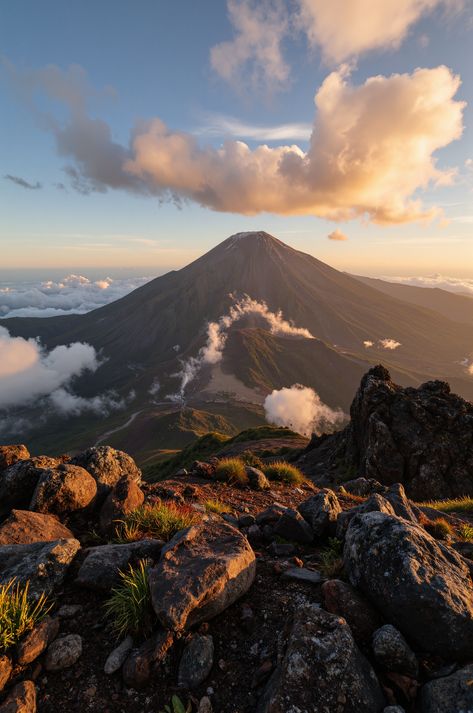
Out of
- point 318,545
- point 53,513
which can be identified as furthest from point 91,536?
point 318,545

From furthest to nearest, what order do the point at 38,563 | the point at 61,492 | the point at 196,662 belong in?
the point at 61,492, the point at 38,563, the point at 196,662

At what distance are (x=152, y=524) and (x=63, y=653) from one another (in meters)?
3.52

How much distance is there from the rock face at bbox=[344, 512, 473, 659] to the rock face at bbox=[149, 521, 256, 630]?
2.19m

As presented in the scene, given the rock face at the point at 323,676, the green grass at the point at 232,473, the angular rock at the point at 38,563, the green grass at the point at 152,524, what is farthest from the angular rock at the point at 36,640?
the green grass at the point at 232,473

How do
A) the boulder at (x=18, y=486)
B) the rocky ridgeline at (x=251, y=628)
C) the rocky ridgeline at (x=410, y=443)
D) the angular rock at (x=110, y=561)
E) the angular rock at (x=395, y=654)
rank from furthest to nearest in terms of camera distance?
the rocky ridgeline at (x=410, y=443)
the boulder at (x=18, y=486)
the angular rock at (x=110, y=561)
the angular rock at (x=395, y=654)
the rocky ridgeline at (x=251, y=628)

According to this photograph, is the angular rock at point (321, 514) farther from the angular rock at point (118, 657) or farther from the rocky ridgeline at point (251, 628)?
the angular rock at point (118, 657)

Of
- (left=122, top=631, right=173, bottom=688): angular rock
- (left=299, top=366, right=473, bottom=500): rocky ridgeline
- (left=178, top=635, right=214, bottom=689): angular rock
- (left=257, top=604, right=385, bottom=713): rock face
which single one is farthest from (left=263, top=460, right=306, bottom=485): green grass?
(left=299, top=366, right=473, bottom=500): rocky ridgeline

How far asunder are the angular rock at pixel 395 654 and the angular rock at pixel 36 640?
17.3 ft

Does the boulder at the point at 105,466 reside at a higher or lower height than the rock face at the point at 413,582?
lower

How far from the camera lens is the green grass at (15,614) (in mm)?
5627

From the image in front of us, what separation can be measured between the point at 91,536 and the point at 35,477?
10.6ft

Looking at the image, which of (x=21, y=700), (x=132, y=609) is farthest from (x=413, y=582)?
(x=21, y=700)

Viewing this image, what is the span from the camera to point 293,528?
952 centimetres

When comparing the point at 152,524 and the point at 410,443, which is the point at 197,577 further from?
the point at 410,443
